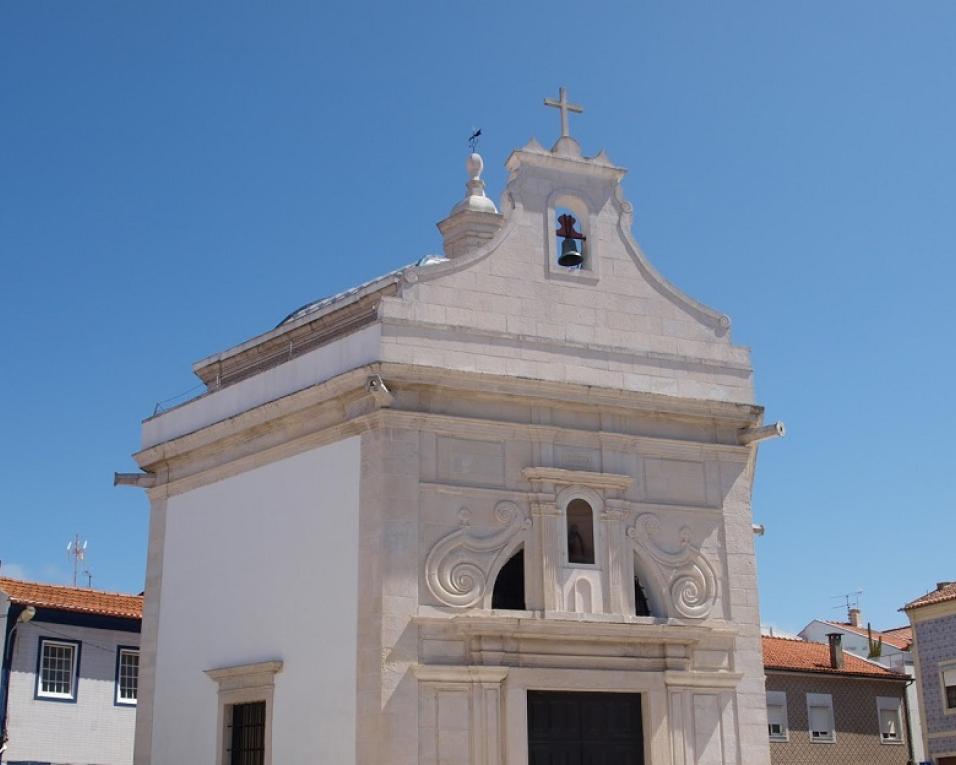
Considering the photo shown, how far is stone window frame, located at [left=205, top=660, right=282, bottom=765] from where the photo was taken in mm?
17812

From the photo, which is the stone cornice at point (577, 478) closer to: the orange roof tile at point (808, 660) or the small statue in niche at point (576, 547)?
the small statue in niche at point (576, 547)

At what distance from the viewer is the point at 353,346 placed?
1792cm

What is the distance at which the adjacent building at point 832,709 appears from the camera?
33500mm

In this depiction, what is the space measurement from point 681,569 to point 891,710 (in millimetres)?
20147

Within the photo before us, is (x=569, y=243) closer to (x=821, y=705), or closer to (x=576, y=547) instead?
(x=576, y=547)

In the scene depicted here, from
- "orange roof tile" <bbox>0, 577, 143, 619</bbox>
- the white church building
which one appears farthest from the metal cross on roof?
"orange roof tile" <bbox>0, 577, 143, 619</bbox>

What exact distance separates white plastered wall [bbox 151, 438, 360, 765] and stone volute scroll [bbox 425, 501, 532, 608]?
3.35 ft

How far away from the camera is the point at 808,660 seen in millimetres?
35406

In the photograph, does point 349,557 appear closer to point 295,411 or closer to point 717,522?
point 295,411

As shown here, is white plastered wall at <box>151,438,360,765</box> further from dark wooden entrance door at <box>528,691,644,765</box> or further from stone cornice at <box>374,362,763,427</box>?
dark wooden entrance door at <box>528,691,644,765</box>

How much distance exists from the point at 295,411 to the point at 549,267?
396cm

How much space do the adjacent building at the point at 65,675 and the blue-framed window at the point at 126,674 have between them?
0.06 ft

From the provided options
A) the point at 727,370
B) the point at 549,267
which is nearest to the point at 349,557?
the point at 549,267

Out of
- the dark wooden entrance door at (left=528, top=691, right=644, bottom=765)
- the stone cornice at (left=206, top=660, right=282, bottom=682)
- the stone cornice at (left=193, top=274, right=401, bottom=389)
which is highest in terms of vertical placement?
the stone cornice at (left=193, top=274, right=401, bottom=389)
